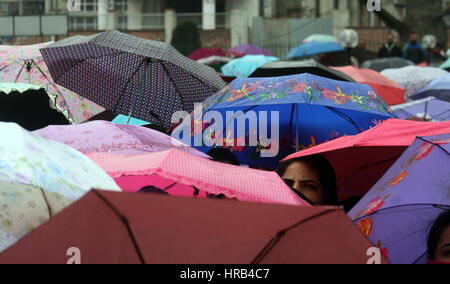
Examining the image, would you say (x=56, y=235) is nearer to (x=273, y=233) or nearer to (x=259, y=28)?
(x=273, y=233)

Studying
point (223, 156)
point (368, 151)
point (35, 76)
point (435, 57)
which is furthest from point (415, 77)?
point (435, 57)

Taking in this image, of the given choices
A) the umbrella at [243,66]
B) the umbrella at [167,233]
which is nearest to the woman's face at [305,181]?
the umbrella at [167,233]

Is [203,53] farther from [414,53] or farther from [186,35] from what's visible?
[186,35]

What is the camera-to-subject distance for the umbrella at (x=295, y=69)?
31.5 ft

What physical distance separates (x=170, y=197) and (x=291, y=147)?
4603 millimetres

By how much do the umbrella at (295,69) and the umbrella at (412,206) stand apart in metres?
4.77

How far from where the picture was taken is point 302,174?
→ 20.0ft

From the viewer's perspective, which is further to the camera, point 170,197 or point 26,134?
point 26,134

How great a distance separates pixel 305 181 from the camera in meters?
6.09

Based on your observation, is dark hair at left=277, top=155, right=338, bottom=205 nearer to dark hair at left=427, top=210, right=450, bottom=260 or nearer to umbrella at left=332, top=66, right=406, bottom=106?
dark hair at left=427, top=210, right=450, bottom=260

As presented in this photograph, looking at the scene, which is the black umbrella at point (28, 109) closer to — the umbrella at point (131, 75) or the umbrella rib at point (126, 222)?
the umbrella at point (131, 75)

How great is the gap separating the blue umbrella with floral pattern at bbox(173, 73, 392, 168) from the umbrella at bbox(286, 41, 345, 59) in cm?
1447
